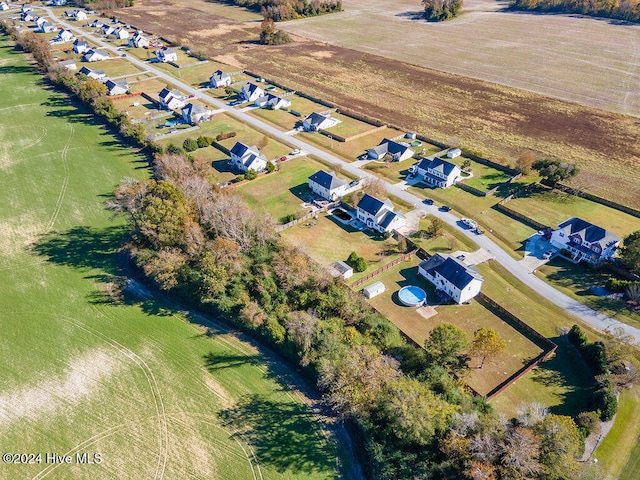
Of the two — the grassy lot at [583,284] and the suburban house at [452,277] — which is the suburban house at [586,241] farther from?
the suburban house at [452,277]

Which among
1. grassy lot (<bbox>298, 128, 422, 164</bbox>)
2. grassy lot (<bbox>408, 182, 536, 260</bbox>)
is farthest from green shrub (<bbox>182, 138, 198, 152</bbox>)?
grassy lot (<bbox>408, 182, 536, 260</bbox>)

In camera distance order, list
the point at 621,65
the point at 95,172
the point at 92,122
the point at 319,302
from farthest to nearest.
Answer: the point at 621,65, the point at 92,122, the point at 95,172, the point at 319,302

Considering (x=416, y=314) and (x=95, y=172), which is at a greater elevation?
(x=95, y=172)

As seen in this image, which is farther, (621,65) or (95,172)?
(621,65)

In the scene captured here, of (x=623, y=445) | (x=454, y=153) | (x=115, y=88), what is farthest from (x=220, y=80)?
(x=623, y=445)

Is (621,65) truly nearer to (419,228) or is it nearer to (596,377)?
(419,228)

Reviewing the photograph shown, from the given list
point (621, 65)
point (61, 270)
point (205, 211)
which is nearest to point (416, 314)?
point (205, 211)
